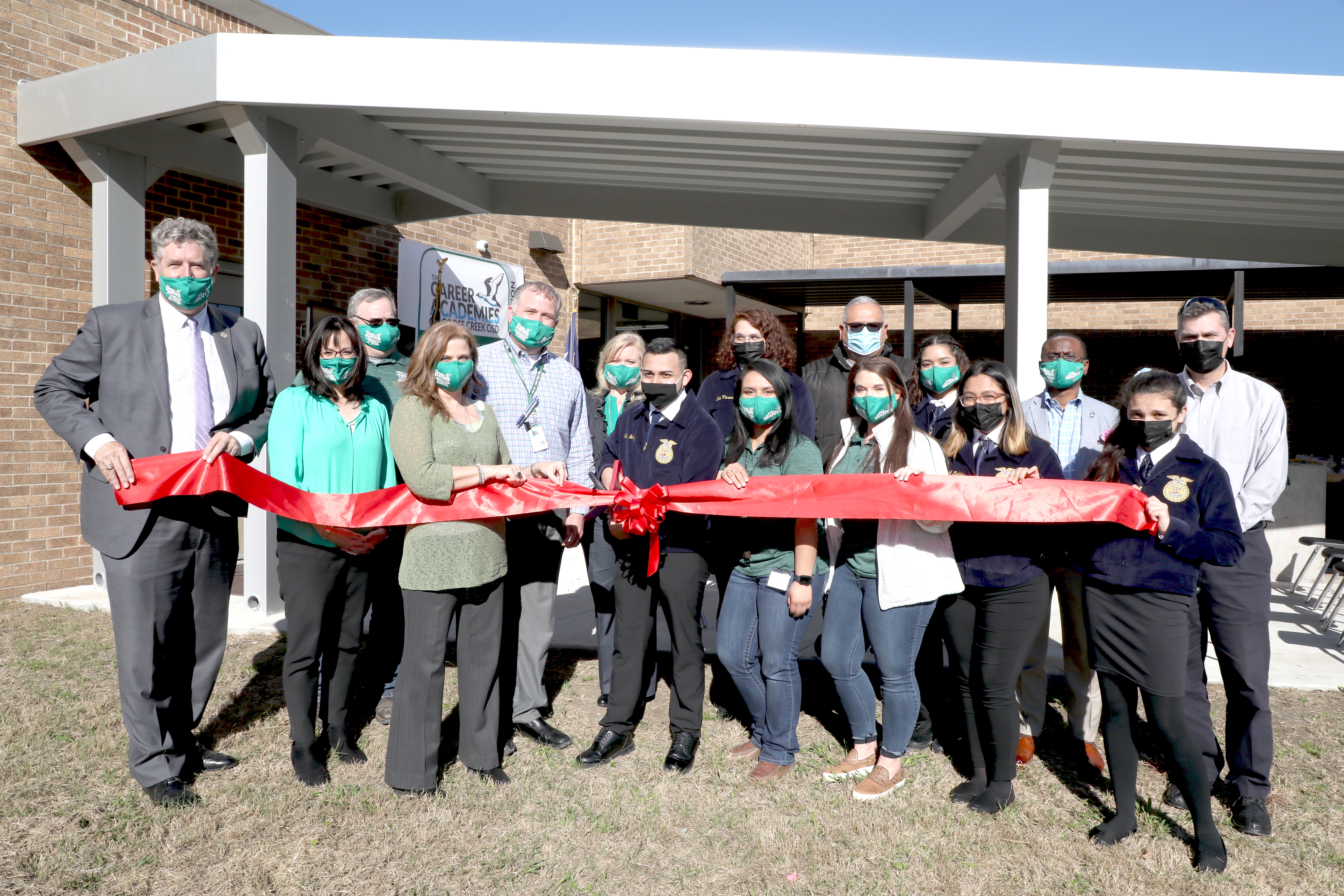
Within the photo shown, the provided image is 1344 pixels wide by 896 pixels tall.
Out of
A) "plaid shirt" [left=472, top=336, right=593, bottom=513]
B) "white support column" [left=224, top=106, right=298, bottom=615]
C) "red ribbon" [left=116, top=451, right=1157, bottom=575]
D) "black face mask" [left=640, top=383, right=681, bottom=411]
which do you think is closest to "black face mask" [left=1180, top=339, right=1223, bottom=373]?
"red ribbon" [left=116, top=451, right=1157, bottom=575]

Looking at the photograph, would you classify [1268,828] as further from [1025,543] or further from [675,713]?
[675,713]

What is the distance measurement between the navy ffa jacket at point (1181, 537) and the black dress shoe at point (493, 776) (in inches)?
101

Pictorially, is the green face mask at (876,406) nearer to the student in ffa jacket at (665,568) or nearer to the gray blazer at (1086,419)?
the student in ffa jacket at (665,568)

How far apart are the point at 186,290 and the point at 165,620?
1340mm

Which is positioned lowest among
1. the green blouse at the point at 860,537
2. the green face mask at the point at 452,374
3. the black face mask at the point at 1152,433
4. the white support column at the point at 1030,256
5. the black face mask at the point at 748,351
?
the green blouse at the point at 860,537

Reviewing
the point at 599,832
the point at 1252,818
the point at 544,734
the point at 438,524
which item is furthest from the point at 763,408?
the point at 1252,818

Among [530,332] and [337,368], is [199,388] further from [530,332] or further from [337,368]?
[530,332]

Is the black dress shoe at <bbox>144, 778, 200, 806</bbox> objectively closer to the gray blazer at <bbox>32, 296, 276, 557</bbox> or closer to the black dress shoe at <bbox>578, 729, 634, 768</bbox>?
the gray blazer at <bbox>32, 296, 276, 557</bbox>

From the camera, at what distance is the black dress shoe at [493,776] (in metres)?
3.73

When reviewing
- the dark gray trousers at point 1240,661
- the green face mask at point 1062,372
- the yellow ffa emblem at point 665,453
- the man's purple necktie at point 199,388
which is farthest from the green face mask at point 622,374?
the dark gray trousers at point 1240,661

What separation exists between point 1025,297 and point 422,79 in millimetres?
4033

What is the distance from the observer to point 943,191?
710 cm

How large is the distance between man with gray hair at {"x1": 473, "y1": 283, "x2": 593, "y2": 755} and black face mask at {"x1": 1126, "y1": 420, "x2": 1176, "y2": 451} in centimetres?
242

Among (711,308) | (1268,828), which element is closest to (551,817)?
(1268,828)
